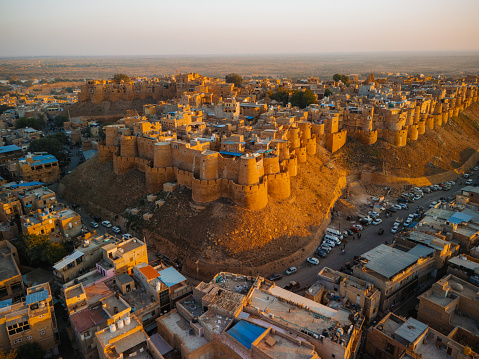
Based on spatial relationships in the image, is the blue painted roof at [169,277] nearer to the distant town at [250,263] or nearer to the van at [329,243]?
the distant town at [250,263]

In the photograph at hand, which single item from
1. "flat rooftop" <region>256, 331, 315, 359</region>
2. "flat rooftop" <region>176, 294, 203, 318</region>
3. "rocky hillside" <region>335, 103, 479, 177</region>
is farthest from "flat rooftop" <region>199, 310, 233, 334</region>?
"rocky hillside" <region>335, 103, 479, 177</region>

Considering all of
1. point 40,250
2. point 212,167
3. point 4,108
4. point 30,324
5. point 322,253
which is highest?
point 212,167

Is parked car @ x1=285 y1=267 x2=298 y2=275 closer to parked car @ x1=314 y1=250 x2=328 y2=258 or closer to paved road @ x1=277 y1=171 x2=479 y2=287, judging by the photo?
paved road @ x1=277 y1=171 x2=479 y2=287

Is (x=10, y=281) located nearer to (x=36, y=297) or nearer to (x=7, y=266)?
(x=7, y=266)

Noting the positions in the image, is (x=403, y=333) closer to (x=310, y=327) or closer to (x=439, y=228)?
(x=310, y=327)

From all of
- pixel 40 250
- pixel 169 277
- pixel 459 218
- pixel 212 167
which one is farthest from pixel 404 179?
pixel 40 250

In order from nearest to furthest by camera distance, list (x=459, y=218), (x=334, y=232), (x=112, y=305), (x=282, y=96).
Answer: (x=112, y=305)
(x=459, y=218)
(x=334, y=232)
(x=282, y=96)

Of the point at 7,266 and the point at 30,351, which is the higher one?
the point at 7,266

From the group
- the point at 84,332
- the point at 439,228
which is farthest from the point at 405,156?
the point at 84,332
